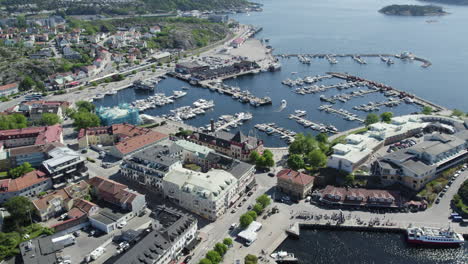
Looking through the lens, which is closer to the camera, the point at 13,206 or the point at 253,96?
the point at 13,206

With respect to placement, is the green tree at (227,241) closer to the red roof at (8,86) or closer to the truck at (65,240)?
the truck at (65,240)

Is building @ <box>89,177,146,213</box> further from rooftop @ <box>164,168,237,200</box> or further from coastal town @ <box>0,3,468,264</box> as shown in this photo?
rooftop @ <box>164,168,237,200</box>

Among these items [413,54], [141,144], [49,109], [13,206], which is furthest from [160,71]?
[413,54]

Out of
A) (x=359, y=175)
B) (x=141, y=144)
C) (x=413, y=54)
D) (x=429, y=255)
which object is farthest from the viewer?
(x=413, y=54)

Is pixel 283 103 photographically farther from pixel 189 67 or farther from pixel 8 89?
pixel 8 89

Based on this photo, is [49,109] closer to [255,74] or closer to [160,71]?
[160,71]

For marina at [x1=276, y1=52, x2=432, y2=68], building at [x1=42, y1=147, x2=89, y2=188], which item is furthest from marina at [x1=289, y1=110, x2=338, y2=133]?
marina at [x1=276, y1=52, x2=432, y2=68]
